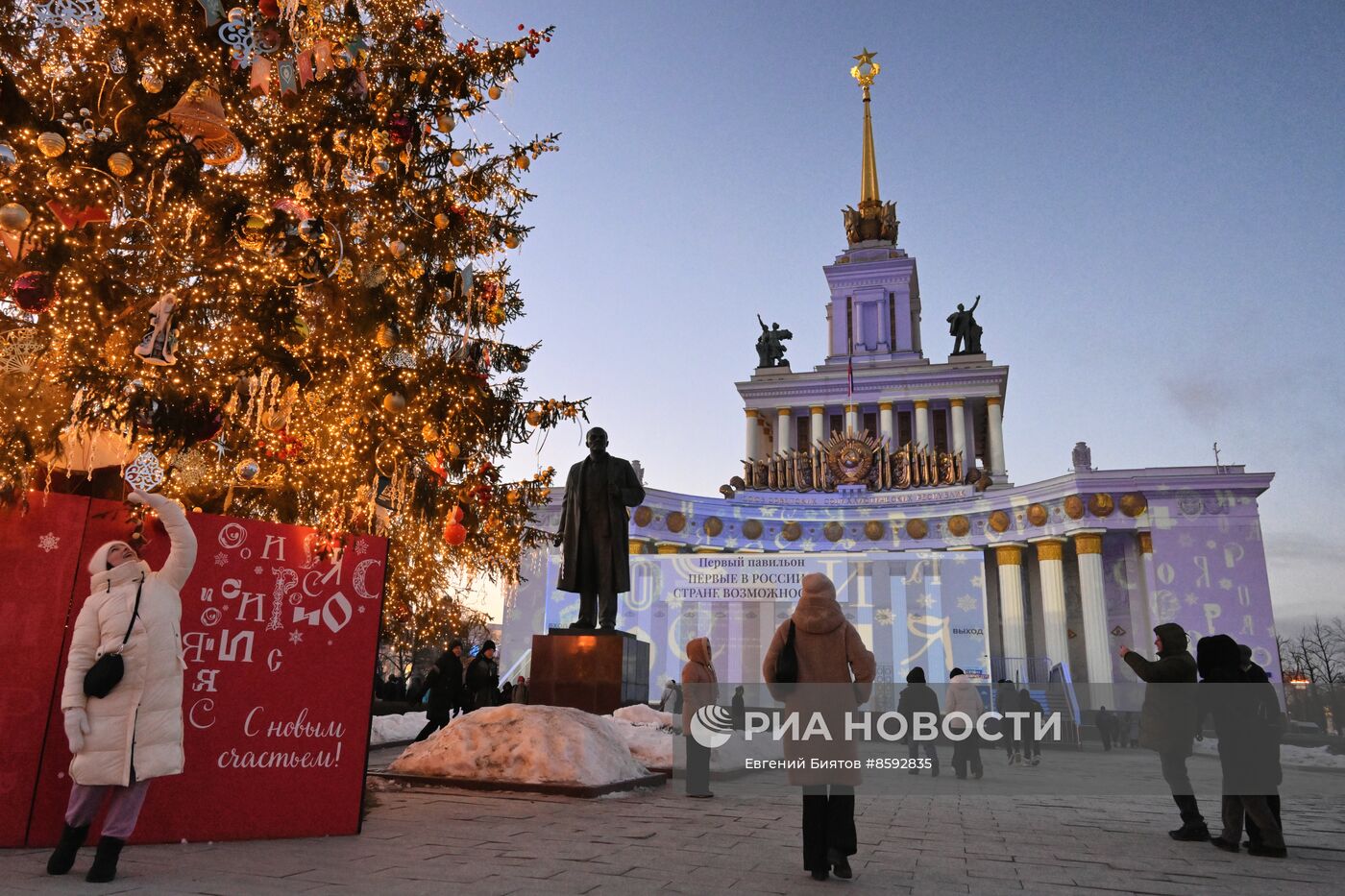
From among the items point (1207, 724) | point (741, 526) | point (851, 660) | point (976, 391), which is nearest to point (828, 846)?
point (851, 660)

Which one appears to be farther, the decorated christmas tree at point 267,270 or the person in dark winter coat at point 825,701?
the decorated christmas tree at point 267,270

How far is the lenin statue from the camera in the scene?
9.68m

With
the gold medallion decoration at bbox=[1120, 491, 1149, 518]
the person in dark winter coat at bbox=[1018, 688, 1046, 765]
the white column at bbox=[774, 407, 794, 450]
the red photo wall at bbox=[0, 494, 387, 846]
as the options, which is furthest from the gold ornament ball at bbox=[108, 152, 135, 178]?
the white column at bbox=[774, 407, 794, 450]

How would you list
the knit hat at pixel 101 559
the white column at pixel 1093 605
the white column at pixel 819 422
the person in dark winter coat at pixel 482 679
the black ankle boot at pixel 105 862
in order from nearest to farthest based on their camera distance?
the black ankle boot at pixel 105 862 → the knit hat at pixel 101 559 → the person in dark winter coat at pixel 482 679 → the white column at pixel 1093 605 → the white column at pixel 819 422

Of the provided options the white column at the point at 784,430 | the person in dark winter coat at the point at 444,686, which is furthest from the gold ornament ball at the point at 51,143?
the white column at the point at 784,430

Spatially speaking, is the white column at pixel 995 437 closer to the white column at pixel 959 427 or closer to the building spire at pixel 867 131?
the white column at pixel 959 427

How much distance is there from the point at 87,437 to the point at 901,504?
1362 inches

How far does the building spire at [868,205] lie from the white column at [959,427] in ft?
41.7

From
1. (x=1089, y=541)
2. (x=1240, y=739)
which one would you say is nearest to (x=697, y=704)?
(x=1240, y=739)

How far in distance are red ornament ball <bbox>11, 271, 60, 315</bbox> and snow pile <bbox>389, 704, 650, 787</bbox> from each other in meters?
4.62

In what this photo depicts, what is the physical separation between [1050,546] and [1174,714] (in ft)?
105

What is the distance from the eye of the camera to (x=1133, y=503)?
3397 centimetres

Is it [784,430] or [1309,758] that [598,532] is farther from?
[784,430]

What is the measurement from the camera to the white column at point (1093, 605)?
33.1m
